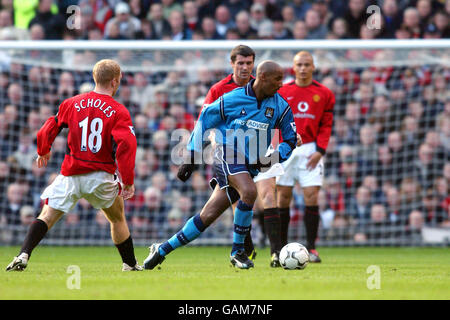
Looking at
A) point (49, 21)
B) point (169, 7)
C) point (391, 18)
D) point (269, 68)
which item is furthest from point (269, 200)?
point (49, 21)

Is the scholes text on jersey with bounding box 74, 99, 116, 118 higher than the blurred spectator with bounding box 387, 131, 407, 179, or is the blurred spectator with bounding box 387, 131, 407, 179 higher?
the scholes text on jersey with bounding box 74, 99, 116, 118

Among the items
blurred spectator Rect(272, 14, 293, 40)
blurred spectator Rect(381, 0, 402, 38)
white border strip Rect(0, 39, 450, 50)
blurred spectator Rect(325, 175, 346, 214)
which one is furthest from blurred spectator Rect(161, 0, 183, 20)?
blurred spectator Rect(325, 175, 346, 214)

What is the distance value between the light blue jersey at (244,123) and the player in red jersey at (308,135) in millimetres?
1853

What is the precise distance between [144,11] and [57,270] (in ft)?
26.8

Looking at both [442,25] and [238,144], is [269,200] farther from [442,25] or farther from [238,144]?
[442,25]

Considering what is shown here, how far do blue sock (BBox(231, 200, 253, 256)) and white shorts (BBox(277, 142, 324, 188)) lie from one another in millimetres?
2044

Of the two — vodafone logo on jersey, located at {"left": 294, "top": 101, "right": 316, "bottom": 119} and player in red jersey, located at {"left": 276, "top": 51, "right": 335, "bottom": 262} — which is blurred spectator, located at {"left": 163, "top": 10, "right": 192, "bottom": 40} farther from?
vodafone logo on jersey, located at {"left": 294, "top": 101, "right": 316, "bottom": 119}

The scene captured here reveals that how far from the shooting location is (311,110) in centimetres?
879

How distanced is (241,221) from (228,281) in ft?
3.94

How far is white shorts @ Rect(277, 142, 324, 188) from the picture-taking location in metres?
8.88

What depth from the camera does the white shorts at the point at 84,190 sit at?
658cm

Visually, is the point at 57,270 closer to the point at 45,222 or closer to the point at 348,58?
the point at 45,222

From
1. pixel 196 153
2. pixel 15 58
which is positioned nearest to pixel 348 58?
pixel 15 58

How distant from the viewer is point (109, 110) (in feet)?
21.4
